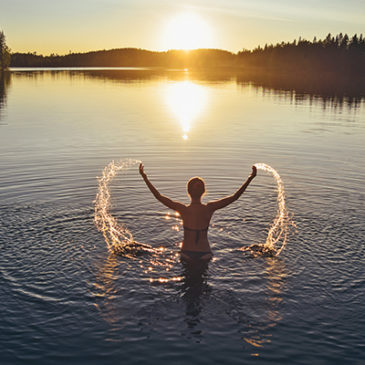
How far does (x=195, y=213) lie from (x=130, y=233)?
11.4 ft

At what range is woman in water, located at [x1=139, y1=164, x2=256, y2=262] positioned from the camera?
9.80m

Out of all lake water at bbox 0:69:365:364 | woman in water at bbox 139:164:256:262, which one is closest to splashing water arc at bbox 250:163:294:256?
lake water at bbox 0:69:365:364

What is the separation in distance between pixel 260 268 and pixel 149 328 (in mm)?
3648

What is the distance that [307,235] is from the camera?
12.6 meters

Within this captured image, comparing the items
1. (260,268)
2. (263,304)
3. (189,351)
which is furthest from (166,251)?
(189,351)

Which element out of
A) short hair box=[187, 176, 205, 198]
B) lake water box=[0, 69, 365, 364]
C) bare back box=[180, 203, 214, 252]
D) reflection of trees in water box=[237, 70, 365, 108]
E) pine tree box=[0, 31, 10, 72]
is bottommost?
lake water box=[0, 69, 365, 364]

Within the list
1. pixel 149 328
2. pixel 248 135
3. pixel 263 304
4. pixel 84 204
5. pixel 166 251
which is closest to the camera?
pixel 149 328

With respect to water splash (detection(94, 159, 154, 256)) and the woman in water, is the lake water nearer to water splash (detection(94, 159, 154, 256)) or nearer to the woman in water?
water splash (detection(94, 159, 154, 256))

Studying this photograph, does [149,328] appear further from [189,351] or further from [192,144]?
[192,144]

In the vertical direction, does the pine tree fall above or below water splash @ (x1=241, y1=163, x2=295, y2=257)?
above

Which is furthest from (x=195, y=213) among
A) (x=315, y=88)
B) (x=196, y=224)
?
(x=315, y=88)

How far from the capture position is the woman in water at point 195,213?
9797 millimetres

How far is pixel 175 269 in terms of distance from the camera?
10.1 m

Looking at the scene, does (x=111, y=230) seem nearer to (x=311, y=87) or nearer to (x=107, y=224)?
(x=107, y=224)
